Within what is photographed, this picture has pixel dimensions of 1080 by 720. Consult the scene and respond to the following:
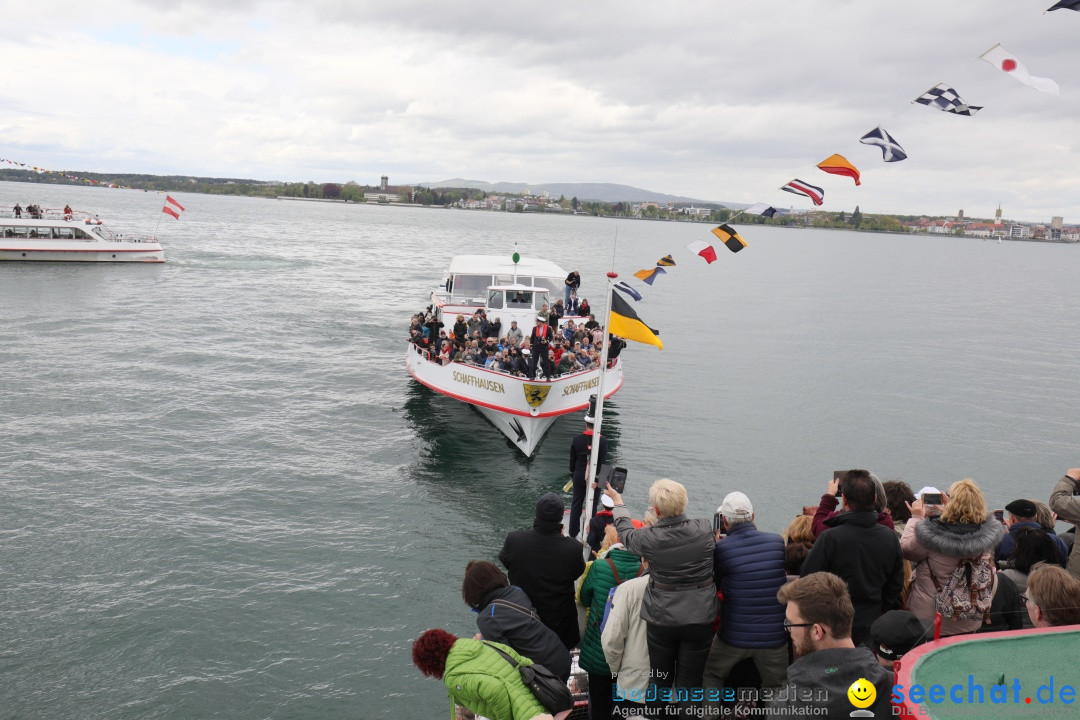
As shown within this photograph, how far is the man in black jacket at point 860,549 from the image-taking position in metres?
5.08

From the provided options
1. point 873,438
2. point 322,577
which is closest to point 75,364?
point 322,577

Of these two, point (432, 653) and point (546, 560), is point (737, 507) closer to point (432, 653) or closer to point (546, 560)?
point (546, 560)

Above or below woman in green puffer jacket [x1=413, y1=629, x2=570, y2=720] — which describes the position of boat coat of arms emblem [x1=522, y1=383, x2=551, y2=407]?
below

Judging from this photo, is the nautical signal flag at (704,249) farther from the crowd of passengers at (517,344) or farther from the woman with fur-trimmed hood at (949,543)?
the woman with fur-trimmed hood at (949,543)

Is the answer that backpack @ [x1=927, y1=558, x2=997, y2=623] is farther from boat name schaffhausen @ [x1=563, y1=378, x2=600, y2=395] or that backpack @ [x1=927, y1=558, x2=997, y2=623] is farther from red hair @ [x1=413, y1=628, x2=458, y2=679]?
boat name schaffhausen @ [x1=563, y1=378, x2=600, y2=395]

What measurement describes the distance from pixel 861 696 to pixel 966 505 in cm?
215

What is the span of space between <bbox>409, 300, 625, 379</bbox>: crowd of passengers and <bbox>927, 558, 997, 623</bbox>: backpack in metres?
13.9

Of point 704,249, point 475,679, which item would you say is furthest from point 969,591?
point 704,249

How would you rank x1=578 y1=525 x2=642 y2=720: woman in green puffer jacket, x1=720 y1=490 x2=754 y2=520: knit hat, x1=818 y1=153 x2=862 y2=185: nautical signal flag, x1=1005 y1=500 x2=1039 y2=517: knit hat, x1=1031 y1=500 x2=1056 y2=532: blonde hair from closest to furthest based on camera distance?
x1=720 y1=490 x2=754 y2=520: knit hat, x1=578 y1=525 x2=642 y2=720: woman in green puffer jacket, x1=1005 y1=500 x2=1039 y2=517: knit hat, x1=1031 y1=500 x2=1056 y2=532: blonde hair, x1=818 y1=153 x2=862 y2=185: nautical signal flag

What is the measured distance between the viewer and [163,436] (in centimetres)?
1995

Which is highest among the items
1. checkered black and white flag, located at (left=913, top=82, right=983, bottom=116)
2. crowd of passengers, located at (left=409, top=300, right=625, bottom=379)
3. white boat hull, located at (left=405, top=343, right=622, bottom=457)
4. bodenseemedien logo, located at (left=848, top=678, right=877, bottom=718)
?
checkered black and white flag, located at (left=913, top=82, right=983, bottom=116)

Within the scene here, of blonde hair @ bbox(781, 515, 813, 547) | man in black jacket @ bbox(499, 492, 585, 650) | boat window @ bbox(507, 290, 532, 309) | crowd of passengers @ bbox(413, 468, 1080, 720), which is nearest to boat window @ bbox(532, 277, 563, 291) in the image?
boat window @ bbox(507, 290, 532, 309)

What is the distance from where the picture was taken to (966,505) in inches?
196

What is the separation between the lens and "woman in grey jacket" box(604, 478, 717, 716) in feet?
16.3
